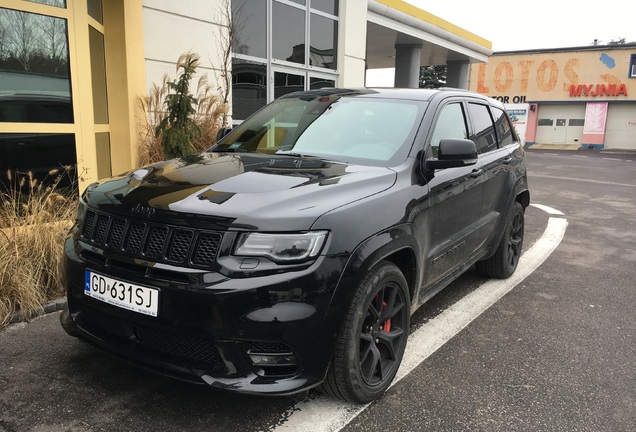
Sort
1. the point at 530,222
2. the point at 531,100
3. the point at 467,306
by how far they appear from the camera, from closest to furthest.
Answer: the point at 467,306, the point at 530,222, the point at 531,100

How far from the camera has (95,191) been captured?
2.88 metres

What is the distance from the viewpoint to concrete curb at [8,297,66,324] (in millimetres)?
3779

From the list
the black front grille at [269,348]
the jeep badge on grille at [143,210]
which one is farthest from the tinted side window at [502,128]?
the jeep badge on grille at [143,210]

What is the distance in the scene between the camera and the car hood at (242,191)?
2334 millimetres

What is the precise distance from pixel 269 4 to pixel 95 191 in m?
8.68

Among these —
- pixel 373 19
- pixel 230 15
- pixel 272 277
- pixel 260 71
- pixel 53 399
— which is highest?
pixel 373 19

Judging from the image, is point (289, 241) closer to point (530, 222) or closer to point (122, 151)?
point (122, 151)

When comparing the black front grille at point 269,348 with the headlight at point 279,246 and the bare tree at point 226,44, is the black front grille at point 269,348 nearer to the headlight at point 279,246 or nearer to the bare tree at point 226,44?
the headlight at point 279,246

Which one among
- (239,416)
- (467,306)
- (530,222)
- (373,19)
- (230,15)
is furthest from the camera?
(373,19)

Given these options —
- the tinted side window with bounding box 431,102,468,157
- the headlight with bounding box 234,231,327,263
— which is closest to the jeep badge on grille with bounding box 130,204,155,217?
the headlight with bounding box 234,231,327,263

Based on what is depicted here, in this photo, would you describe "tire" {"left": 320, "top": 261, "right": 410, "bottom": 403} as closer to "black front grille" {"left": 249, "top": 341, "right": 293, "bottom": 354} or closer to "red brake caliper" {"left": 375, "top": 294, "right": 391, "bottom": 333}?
"red brake caliper" {"left": 375, "top": 294, "right": 391, "bottom": 333}

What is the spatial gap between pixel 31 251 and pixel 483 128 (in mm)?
4003

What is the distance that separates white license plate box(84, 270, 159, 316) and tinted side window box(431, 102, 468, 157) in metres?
2.09

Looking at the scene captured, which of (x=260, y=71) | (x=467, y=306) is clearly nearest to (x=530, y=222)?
(x=467, y=306)
